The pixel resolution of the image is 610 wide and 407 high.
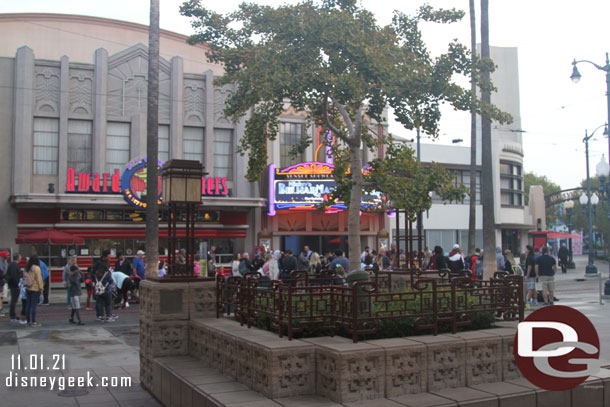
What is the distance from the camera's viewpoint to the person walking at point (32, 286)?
1489cm

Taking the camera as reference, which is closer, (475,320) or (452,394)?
(452,394)

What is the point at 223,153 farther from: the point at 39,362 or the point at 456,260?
the point at 39,362

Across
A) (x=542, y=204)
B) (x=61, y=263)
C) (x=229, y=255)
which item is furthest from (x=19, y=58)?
(x=542, y=204)

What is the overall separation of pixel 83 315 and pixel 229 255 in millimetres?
12636

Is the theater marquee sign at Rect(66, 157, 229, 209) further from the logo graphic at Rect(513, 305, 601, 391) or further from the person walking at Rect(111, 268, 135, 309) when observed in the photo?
the logo graphic at Rect(513, 305, 601, 391)

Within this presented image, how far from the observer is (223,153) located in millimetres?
29531

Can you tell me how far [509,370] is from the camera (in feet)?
23.9

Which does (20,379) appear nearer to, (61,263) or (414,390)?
(414,390)

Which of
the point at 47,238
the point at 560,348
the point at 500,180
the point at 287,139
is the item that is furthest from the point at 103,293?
the point at 500,180

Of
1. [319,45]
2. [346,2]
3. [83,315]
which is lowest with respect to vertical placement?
[83,315]

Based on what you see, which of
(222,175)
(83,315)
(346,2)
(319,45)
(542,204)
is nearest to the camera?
(319,45)

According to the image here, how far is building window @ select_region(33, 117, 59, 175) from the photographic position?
26391 millimetres

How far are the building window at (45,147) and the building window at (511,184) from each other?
29.9 m

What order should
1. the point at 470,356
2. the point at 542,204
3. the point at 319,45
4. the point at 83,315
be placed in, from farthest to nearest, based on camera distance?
1. the point at 542,204
2. the point at 83,315
3. the point at 319,45
4. the point at 470,356
